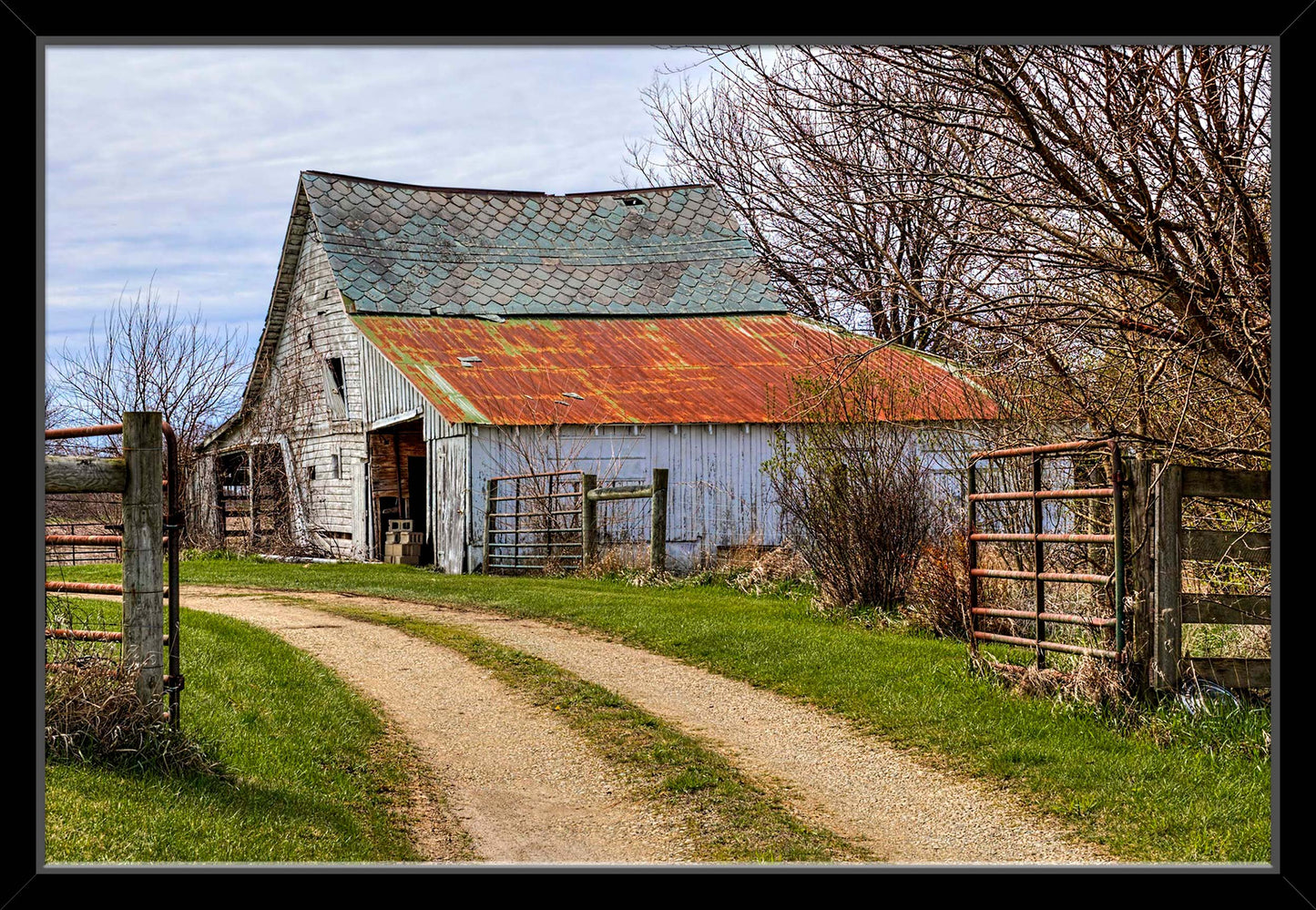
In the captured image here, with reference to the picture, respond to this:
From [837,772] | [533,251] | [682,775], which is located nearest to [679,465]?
[533,251]

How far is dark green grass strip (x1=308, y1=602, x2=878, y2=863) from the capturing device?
5.79 metres

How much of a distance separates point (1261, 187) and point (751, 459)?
573 inches

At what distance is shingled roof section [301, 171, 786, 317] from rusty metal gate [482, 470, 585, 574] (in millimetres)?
5846

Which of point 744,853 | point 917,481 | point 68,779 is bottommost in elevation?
point 744,853

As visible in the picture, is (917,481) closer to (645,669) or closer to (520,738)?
(645,669)

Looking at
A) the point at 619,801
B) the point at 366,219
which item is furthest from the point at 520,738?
the point at 366,219

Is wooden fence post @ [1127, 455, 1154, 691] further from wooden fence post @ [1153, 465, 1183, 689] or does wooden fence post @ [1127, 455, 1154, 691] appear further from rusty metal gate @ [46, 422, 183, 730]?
rusty metal gate @ [46, 422, 183, 730]

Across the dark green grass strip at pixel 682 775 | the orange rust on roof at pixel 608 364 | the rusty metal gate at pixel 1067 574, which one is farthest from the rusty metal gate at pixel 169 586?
the orange rust on roof at pixel 608 364

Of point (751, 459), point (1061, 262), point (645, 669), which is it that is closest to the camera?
point (1061, 262)

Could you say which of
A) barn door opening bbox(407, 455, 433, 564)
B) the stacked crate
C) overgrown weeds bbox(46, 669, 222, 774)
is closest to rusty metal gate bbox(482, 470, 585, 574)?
the stacked crate

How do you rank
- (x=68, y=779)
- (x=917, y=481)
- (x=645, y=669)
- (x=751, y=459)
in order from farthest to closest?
1. (x=751, y=459)
2. (x=917, y=481)
3. (x=645, y=669)
4. (x=68, y=779)

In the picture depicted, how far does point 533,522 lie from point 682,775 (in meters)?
13.2

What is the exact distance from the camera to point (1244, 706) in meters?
7.36

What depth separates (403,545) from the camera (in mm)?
22484
